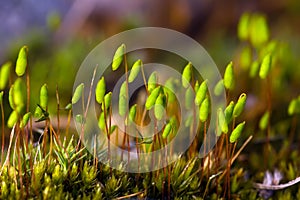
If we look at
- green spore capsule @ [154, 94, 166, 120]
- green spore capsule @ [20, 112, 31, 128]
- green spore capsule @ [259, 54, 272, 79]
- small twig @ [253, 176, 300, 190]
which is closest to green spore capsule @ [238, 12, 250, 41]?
green spore capsule @ [259, 54, 272, 79]

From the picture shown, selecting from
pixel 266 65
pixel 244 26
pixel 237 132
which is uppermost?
pixel 244 26

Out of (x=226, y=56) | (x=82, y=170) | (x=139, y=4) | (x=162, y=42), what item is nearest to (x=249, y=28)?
(x=226, y=56)

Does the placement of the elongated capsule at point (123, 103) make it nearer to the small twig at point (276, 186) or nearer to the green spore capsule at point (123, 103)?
the green spore capsule at point (123, 103)

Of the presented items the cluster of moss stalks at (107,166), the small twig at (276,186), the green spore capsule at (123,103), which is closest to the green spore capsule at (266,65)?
the cluster of moss stalks at (107,166)

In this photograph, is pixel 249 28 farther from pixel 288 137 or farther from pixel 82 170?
pixel 82 170

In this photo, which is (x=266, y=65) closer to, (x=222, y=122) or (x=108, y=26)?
(x=222, y=122)

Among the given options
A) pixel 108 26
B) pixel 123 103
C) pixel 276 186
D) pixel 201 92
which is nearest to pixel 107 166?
pixel 123 103

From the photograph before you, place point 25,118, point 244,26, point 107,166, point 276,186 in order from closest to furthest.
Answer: point 25,118 < point 107,166 < point 276,186 < point 244,26

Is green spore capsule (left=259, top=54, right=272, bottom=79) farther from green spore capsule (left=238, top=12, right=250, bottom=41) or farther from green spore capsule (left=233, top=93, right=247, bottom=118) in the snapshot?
green spore capsule (left=238, top=12, right=250, bottom=41)
